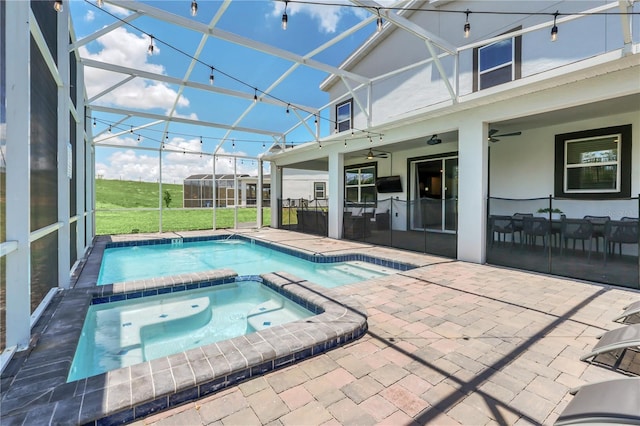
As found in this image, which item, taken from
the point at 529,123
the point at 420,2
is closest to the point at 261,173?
the point at 420,2

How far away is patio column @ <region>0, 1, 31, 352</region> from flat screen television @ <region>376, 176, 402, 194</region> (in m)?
9.85

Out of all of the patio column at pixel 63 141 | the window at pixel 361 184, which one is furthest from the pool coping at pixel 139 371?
the window at pixel 361 184

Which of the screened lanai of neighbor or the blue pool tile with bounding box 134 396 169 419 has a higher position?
the screened lanai of neighbor

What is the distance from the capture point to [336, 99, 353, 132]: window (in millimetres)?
10977

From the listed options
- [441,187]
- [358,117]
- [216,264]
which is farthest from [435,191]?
[216,264]

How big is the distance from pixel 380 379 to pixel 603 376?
5.32 feet

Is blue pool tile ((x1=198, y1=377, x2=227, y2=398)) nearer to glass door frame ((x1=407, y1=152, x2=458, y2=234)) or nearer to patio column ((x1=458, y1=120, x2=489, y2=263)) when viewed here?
patio column ((x1=458, y1=120, x2=489, y2=263))

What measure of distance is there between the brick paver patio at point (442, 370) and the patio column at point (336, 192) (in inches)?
218

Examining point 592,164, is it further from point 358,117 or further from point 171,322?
point 171,322

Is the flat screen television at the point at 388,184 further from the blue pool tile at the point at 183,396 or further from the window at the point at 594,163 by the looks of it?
the blue pool tile at the point at 183,396

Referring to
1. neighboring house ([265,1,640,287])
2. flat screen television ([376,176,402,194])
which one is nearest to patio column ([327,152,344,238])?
neighboring house ([265,1,640,287])

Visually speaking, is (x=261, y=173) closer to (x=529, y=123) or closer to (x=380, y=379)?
(x=529, y=123)

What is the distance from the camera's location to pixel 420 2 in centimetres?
885

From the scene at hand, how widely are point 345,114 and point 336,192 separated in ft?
12.3
